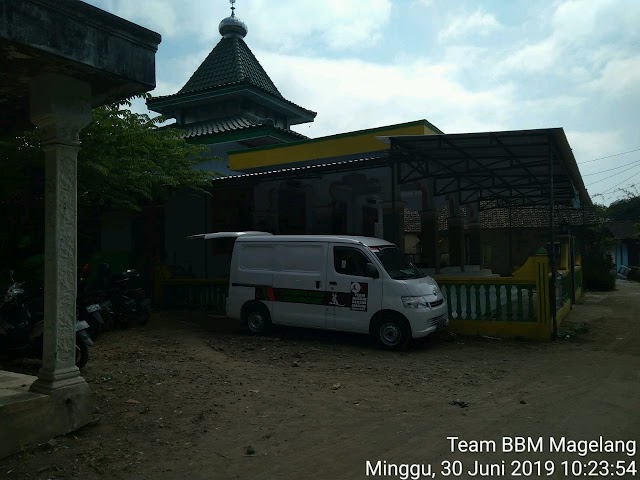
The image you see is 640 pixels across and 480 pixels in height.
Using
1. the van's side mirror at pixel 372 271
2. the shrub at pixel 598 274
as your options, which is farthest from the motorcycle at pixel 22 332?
the shrub at pixel 598 274

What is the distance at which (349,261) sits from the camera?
8.57 m

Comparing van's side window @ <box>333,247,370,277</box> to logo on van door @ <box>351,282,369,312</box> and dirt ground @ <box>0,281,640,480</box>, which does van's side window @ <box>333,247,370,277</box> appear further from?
dirt ground @ <box>0,281,640,480</box>

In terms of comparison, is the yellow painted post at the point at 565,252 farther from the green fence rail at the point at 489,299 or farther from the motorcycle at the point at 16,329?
the motorcycle at the point at 16,329

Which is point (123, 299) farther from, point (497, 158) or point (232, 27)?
point (232, 27)

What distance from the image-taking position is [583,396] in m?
5.53

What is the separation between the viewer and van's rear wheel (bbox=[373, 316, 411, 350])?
26.0 ft

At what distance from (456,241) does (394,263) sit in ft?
29.2

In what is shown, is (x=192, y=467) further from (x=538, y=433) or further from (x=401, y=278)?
(x=401, y=278)

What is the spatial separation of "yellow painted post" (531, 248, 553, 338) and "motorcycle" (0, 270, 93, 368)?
7.06m

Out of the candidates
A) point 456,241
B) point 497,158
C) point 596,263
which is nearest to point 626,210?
point 596,263

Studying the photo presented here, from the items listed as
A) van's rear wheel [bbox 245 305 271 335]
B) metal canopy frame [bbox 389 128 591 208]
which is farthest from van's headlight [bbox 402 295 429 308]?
metal canopy frame [bbox 389 128 591 208]

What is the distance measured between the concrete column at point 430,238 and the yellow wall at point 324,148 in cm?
239

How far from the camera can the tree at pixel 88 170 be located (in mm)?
7957

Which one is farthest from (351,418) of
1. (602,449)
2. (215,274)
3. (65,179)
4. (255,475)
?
(215,274)
